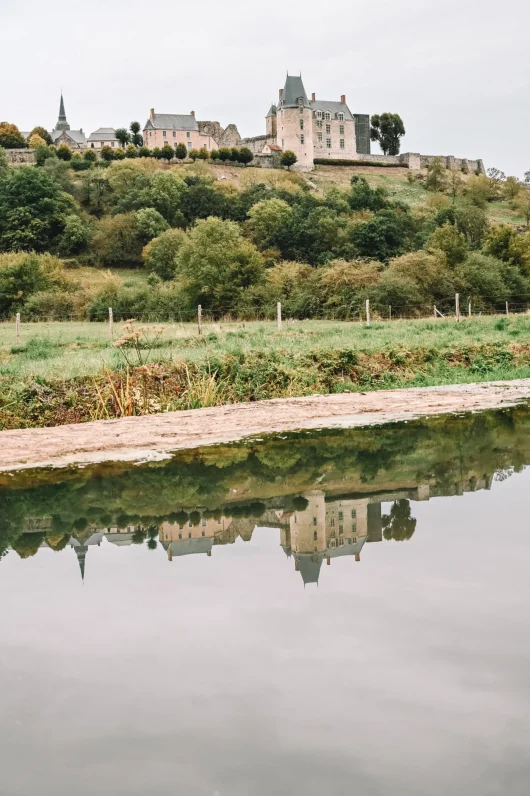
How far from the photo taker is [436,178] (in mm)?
105938

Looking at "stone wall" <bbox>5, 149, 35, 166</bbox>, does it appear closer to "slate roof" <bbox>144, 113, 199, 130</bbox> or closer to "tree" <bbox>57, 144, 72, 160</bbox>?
"tree" <bbox>57, 144, 72, 160</bbox>

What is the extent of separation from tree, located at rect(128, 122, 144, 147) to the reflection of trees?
125 meters

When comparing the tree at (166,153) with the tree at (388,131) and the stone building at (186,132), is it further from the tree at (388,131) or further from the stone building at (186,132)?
the tree at (388,131)

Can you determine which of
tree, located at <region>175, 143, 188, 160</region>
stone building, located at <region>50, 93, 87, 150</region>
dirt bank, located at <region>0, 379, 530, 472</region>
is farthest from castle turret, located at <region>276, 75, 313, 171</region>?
dirt bank, located at <region>0, 379, 530, 472</region>

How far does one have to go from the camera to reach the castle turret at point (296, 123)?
11488 cm

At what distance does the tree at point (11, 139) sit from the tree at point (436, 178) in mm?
50569

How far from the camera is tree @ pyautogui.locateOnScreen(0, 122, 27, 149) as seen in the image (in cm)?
10931

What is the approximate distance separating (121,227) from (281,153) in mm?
44465

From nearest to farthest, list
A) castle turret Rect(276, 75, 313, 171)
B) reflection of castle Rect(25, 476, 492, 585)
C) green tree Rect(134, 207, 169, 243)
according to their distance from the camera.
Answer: reflection of castle Rect(25, 476, 492, 585) → green tree Rect(134, 207, 169, 243) → castle turret Rect(276, 75, 313, 171)

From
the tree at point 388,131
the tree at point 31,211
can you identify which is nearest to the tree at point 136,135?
the tree at point 388,131

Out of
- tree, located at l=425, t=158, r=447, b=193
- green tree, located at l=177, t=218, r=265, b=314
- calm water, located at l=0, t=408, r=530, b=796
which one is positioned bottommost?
calm water, located at l=0, t=408, r=530, b=796

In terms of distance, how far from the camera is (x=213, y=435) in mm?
11070

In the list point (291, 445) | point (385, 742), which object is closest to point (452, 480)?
point (291, 445)

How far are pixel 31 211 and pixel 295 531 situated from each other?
7348 centimetres
